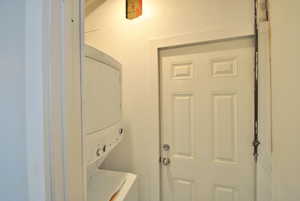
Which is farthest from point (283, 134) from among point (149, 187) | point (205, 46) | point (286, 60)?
point (149, 187)

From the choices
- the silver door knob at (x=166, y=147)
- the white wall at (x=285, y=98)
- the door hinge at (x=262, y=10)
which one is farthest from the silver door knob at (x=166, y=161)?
the door hinge at (x=262, y=10)

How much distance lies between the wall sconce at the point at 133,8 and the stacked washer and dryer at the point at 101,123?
2.80ft

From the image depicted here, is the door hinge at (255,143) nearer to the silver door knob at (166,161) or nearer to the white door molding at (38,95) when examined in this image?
the silver door knob at (166,161)

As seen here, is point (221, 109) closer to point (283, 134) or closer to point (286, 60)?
point (283, 134)

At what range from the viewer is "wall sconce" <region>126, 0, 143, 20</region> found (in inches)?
63.1

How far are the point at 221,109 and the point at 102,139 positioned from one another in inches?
42.1

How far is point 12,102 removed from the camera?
469 millimetres

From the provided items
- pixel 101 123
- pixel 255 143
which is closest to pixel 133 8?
pixel 101 123

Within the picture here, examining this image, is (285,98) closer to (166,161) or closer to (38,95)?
(166,161)

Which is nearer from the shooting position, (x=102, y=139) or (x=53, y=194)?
(x=53, y=194)

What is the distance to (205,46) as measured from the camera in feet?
4.69

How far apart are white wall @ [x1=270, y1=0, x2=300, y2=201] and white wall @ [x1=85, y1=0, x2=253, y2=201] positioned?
0.38m

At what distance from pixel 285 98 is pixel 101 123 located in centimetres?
131

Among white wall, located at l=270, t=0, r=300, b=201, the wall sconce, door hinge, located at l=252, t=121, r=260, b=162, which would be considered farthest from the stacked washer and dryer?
white wall, located at l=270, t=0, r=300, b=201
